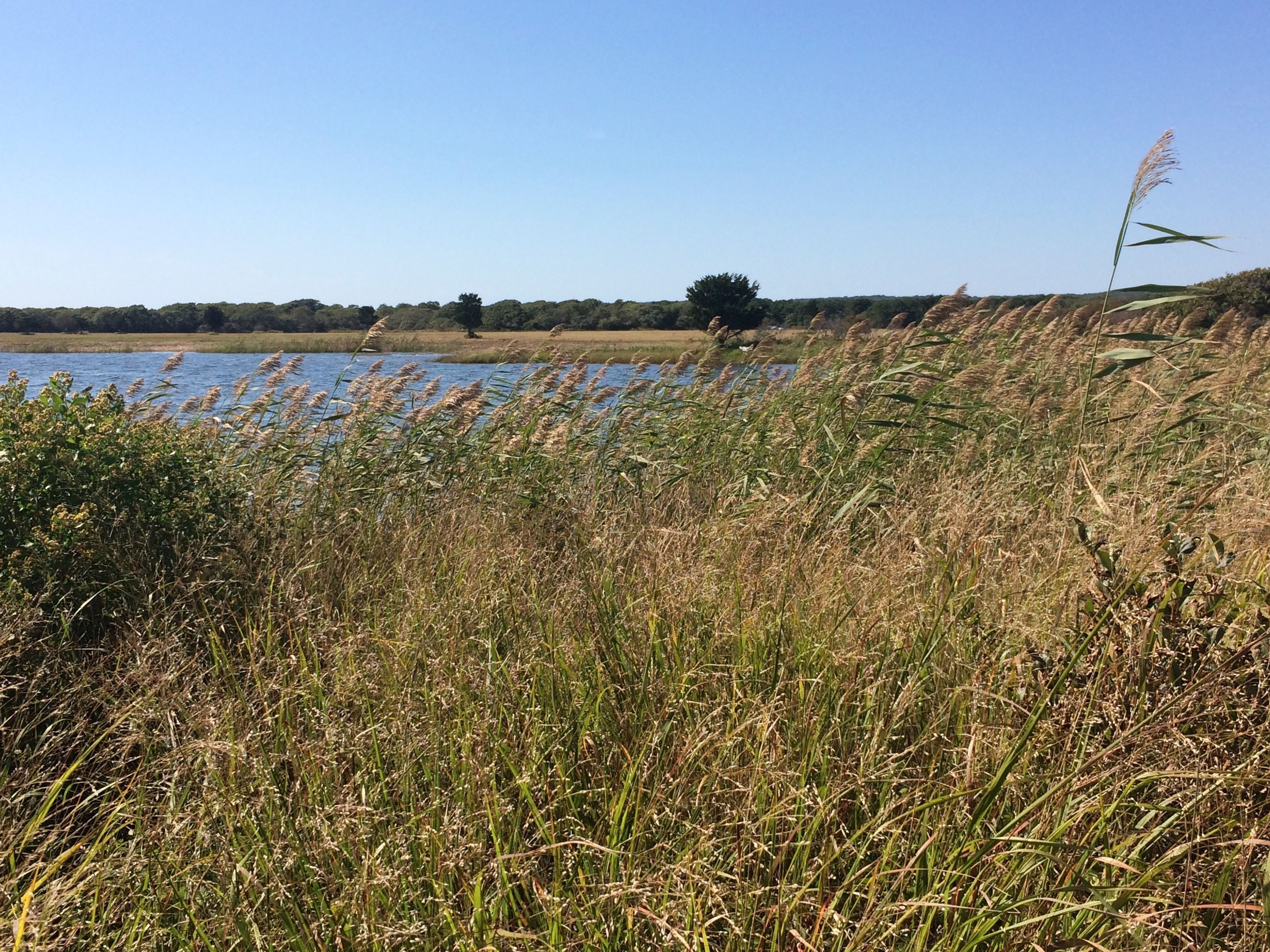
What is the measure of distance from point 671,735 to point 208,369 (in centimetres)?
2385

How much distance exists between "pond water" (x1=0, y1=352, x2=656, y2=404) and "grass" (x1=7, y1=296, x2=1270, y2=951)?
1770mm

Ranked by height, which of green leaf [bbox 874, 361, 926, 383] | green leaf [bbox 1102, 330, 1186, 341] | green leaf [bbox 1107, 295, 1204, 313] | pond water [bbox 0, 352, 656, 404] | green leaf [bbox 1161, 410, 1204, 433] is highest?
green leaf [bbox 1107, 295, 1204, 313]

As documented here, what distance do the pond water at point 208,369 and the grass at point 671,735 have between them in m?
1.77

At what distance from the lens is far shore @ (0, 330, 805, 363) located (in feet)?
116

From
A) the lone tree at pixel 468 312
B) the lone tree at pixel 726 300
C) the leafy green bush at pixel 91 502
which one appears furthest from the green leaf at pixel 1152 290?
the lone tree at pixel 468 312

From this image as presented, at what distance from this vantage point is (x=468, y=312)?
52875 mm

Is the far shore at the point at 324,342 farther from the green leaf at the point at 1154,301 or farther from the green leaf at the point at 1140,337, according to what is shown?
the green leaf at the point at 1154,301

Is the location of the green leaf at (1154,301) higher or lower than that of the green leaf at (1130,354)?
higher

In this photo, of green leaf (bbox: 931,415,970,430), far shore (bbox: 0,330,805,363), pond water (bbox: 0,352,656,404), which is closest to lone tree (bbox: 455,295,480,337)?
far shore (bbox: 0,330,805,363)

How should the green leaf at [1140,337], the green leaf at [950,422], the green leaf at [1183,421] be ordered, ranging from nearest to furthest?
the green leaf at [1140,337] < the green leaf at [1183,421] < the green leaf at [950,422]

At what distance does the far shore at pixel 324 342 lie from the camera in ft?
116

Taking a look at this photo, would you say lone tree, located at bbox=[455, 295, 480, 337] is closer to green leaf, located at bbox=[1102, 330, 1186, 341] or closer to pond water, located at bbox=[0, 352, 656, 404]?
pond water, located at bbox=[0, 352, 656, 404]

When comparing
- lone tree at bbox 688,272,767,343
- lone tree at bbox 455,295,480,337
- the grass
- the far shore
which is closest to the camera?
the grass

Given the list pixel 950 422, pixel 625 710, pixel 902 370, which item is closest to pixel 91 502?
pixel 625 710
